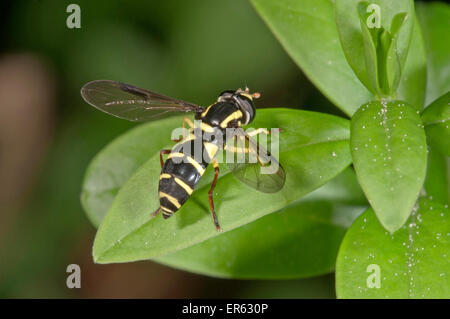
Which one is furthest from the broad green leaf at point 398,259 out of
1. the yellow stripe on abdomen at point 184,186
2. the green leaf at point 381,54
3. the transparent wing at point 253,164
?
the yellow stripe on abdomen at point 184,186

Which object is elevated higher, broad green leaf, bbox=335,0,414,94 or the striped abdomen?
broad green leaf, bbox=335,0,414,94

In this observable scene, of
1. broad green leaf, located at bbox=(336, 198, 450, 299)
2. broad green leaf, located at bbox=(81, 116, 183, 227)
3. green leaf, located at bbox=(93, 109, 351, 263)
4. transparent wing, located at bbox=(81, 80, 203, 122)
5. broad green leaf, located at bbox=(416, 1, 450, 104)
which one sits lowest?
broad green leaf, located at bbox=(336, 198, 450, 299)

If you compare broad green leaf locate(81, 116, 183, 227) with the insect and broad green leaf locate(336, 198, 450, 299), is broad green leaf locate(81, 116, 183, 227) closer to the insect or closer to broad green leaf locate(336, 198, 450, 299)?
the insect

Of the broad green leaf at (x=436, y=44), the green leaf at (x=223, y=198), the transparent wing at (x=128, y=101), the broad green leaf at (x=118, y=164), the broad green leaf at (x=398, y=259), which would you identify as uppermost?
the broad green leaf at (x=436, y=44)

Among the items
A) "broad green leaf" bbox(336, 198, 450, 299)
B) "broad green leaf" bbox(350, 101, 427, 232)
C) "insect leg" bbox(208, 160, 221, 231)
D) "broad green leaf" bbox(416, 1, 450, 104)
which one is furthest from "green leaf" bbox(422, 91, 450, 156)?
"insect leg" bbox(208, 160, 221, 231)

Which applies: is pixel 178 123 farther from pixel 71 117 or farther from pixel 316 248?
pixel 71 117

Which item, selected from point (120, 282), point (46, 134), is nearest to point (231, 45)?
point (46, 134)

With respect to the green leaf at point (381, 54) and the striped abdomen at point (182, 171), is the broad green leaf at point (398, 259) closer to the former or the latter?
the green leaf at point (381, 54)

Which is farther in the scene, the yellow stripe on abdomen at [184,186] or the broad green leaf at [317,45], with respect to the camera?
the broad green leaf at [317,45]
